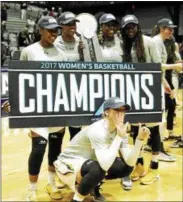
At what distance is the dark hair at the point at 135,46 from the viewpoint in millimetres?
2408

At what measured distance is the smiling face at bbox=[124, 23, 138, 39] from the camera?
91.5 inches

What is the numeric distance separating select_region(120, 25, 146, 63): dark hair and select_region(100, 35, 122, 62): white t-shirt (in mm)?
34

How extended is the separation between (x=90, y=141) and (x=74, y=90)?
29 cm

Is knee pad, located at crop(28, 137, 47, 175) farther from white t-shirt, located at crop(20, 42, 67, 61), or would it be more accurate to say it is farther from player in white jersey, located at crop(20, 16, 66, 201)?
white t-shirt, located at crop(20, 42, 67, 61)

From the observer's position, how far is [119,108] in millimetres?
1761

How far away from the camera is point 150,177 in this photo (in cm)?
269

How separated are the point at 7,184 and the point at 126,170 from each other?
0.96 metres

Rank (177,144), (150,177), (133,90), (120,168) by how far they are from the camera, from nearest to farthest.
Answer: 1. (133,90)
2. (120,168)
3. (150,177)
4. (177,144)

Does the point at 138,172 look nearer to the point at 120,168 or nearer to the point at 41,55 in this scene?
the point at 120,168

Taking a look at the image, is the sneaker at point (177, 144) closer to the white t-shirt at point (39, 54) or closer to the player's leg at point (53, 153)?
the player's leg at point (53, 153)

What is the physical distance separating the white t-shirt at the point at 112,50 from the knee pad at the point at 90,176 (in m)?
0.74

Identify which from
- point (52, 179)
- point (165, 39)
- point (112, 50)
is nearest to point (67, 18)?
point (112, 50)

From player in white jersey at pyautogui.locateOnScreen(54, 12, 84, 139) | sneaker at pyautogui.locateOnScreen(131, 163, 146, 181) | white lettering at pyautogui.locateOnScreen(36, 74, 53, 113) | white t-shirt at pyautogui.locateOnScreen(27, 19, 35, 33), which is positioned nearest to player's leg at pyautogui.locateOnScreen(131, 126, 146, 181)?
sneaker at pyautogui.locateOnScreen(131, 163, 146, 181)

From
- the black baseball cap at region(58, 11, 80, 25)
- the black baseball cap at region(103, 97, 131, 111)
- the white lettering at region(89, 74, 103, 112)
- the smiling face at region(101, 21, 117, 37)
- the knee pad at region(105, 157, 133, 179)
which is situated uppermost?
the black baseball cap at region(58, 11, 80, 25)
